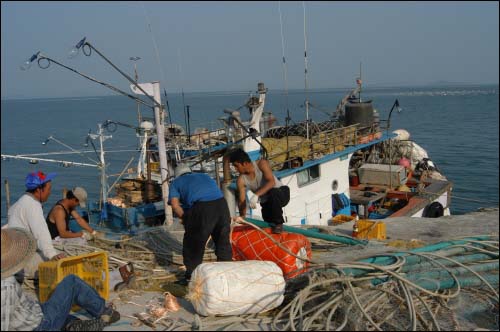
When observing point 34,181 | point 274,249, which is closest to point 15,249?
point 34,181

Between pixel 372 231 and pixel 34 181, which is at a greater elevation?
pixel 34 181

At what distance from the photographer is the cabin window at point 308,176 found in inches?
488

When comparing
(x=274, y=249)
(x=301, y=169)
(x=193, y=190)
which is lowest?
(x=274, y=249)

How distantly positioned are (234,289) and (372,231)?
12.6 feet

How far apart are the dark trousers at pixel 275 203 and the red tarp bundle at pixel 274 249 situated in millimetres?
269

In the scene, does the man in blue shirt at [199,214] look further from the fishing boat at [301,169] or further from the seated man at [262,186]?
the fishing boat at [301,169]

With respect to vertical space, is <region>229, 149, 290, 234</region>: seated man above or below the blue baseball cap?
below

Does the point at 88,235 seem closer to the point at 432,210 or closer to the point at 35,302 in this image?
the point at 35,302

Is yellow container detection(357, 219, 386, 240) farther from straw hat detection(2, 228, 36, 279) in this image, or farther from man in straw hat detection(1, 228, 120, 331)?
straw hat detection(2, 228, 36, 279)

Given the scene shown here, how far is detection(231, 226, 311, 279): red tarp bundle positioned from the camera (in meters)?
5.55

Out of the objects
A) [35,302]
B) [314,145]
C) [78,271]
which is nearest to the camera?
[35,302]

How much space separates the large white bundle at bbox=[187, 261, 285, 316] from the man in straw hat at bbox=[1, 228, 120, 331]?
3.04 ft

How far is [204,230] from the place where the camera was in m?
5.64

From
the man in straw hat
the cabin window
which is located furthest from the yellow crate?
the cabin window
